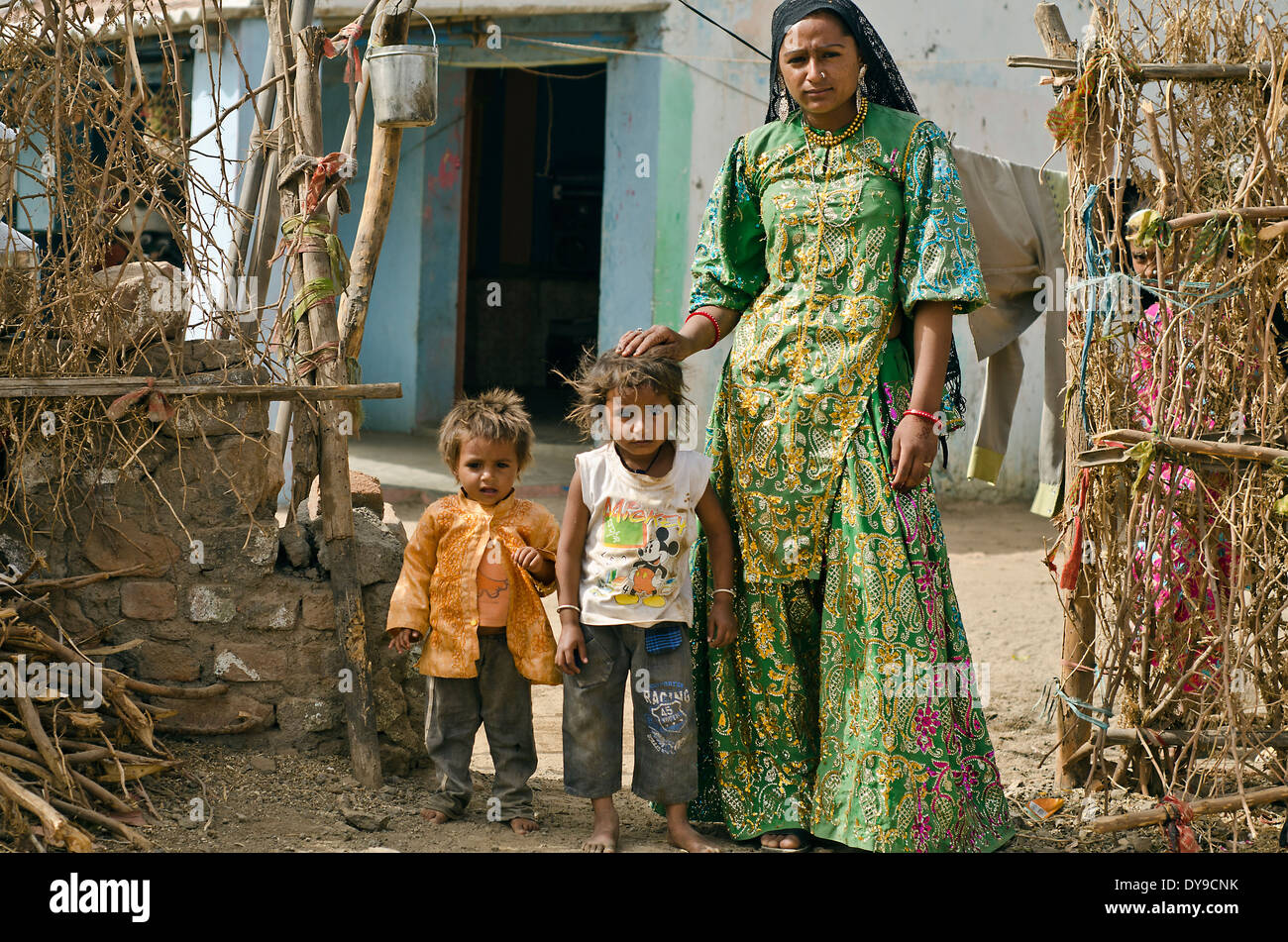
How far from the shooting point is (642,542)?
3.19m

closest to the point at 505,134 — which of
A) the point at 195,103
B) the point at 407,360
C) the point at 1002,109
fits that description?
the point at 407,360

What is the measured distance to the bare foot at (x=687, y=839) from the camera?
10.5 ft

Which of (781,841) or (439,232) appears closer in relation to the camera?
(781,841)

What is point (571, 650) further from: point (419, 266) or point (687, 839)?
point (419, 266)

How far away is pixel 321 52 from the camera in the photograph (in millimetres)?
3889

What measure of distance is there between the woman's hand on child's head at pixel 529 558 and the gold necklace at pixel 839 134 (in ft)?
4.04

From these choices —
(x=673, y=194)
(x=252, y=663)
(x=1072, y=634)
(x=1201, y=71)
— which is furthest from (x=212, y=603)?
(x=673, y=194)

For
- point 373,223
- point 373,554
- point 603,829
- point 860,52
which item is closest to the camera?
point 860,52

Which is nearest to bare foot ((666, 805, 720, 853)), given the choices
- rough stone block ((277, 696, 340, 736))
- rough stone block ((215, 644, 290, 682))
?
rough stone block ((277, 696, 340, 736))

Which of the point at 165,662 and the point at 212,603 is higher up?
the point at 212,603

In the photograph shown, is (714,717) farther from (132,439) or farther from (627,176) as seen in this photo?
(627,176)

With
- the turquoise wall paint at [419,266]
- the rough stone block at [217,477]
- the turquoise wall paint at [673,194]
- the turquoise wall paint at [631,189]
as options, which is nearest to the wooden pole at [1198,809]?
the rough stone block at [217,477]

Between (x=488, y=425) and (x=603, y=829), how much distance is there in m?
1.05

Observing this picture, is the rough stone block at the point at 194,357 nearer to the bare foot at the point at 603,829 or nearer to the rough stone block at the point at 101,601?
the rough stone block at the point at 101,601
